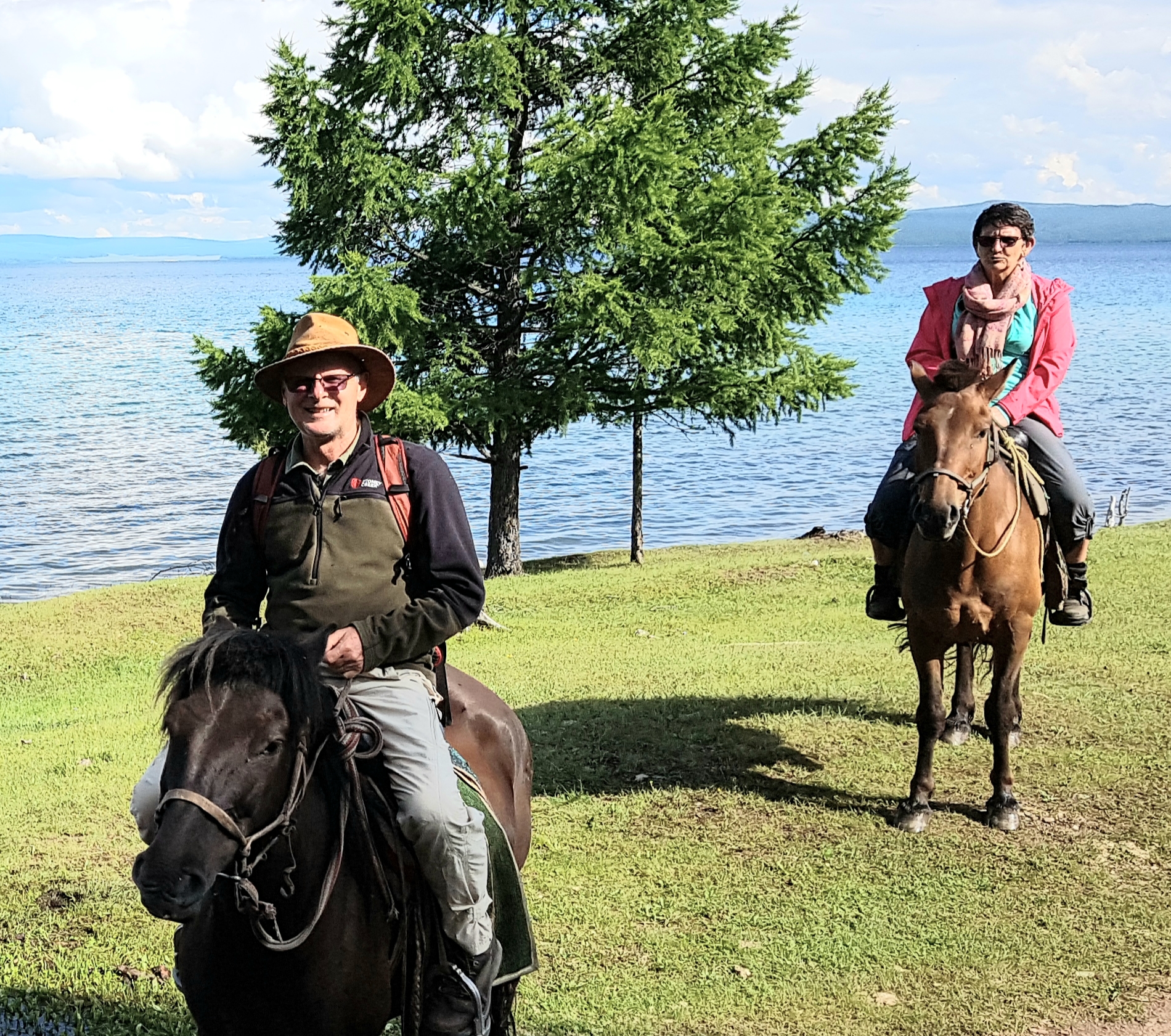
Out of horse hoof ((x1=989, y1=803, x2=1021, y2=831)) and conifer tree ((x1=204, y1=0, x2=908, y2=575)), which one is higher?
conifer tree ((x1=204, y1=0, x2=908, y2=575))

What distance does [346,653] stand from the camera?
152 inches

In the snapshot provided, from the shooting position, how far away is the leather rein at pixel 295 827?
3.14m

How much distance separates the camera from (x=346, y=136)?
17.2m

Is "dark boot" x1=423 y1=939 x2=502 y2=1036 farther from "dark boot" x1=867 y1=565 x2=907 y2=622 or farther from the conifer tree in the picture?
the conifer tree

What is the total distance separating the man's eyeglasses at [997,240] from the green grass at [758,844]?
3.50 meters

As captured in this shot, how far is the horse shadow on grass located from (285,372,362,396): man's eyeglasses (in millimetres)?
4726

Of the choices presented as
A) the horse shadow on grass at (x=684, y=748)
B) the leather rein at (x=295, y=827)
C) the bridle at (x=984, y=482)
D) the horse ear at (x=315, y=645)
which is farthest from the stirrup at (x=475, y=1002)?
the horse shadow on grass at (x=684, y=748)

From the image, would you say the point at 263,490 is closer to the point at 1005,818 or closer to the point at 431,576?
the point at 431,576

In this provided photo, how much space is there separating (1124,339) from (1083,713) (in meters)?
69.0

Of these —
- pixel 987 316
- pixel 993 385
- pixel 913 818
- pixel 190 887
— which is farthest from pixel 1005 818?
pixel 190 887

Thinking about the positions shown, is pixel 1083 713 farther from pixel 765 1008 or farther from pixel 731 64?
pixel 731 64

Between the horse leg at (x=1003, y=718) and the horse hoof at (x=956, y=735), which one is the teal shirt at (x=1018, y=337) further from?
the horse hoof at (x=956, y=735)

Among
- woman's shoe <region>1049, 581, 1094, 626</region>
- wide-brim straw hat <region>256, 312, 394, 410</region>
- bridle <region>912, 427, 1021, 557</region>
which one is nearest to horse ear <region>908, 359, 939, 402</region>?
bridle <region>912, 427, 1021, 557</region>

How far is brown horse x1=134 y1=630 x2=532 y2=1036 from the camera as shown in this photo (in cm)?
313
